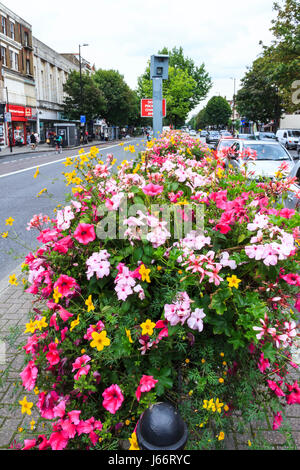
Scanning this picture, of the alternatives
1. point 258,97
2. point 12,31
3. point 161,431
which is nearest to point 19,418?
point 161,431

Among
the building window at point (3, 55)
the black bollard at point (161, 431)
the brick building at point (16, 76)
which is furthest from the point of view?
the building window at point (3, 55)

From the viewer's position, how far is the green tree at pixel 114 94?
74188 millimetres

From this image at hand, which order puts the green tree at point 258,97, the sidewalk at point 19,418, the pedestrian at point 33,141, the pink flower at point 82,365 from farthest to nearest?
the green tree at point 258,97
the pedestrian at point 33,141
the sidewalk at point 19,418
the pink flower at point 82,365

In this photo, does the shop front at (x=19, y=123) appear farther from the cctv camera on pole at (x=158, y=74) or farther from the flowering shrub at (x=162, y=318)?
the flowering shrub at (x=162, y=318)

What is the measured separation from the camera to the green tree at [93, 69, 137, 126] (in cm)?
7419

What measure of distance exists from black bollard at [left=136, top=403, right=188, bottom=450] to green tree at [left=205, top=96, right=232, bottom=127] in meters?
130

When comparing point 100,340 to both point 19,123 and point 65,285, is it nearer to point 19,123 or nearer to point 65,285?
point 65,285

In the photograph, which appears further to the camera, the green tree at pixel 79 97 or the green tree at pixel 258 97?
the green tree at pixel 79 97

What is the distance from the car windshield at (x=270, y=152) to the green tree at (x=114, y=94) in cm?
6466

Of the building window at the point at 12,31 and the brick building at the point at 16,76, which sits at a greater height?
the building window at the point at 12,31

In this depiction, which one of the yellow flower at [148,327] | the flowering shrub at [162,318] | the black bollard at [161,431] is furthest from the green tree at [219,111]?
the black bollard at [161,431]

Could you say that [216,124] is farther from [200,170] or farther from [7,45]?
[200,170]

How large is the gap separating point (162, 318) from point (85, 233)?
0.69 m

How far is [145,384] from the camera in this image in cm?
217
